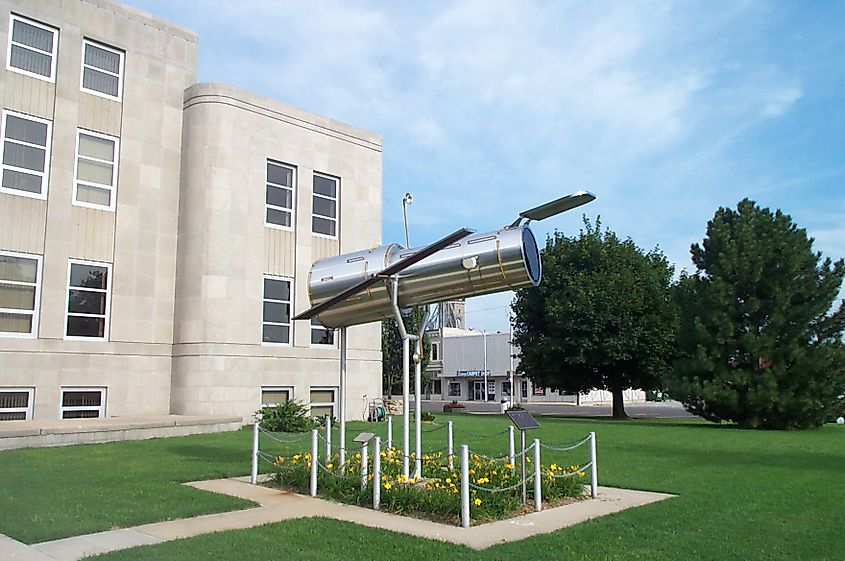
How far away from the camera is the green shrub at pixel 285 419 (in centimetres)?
2297

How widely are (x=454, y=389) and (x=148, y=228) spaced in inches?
2631

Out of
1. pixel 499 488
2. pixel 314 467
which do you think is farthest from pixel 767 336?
pixel 314 467

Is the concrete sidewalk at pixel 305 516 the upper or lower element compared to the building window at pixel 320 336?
lower

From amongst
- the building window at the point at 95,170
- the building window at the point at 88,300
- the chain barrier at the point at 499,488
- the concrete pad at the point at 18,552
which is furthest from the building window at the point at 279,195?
the concrete pad at the point at 18,552

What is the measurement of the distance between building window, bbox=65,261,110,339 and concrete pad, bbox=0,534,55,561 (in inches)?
623

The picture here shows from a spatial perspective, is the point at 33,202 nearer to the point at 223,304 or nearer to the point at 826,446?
the point at 223,304

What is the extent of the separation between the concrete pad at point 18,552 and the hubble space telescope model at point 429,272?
5.54 meters

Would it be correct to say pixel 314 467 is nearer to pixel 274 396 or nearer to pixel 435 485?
pixel 435 485

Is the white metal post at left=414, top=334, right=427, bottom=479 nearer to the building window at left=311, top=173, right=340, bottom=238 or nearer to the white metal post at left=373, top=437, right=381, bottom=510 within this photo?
the white metal post at left=373, top=437, right=381, bottom=510

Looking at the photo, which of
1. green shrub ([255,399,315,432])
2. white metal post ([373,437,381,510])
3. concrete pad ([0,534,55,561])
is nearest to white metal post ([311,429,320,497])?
white metal post ([373,437,381,510])

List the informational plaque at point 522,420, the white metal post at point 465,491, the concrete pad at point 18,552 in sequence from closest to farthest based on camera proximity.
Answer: the concrete pad at point 18,552, the white metal post at point 465,491, the informational plaque at point 522,420

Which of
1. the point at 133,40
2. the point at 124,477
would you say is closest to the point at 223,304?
the point at 133,40

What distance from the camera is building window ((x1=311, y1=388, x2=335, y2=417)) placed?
1087 inches

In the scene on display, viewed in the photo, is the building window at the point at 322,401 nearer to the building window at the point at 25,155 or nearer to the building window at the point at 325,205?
the building window at the point at 325,205
